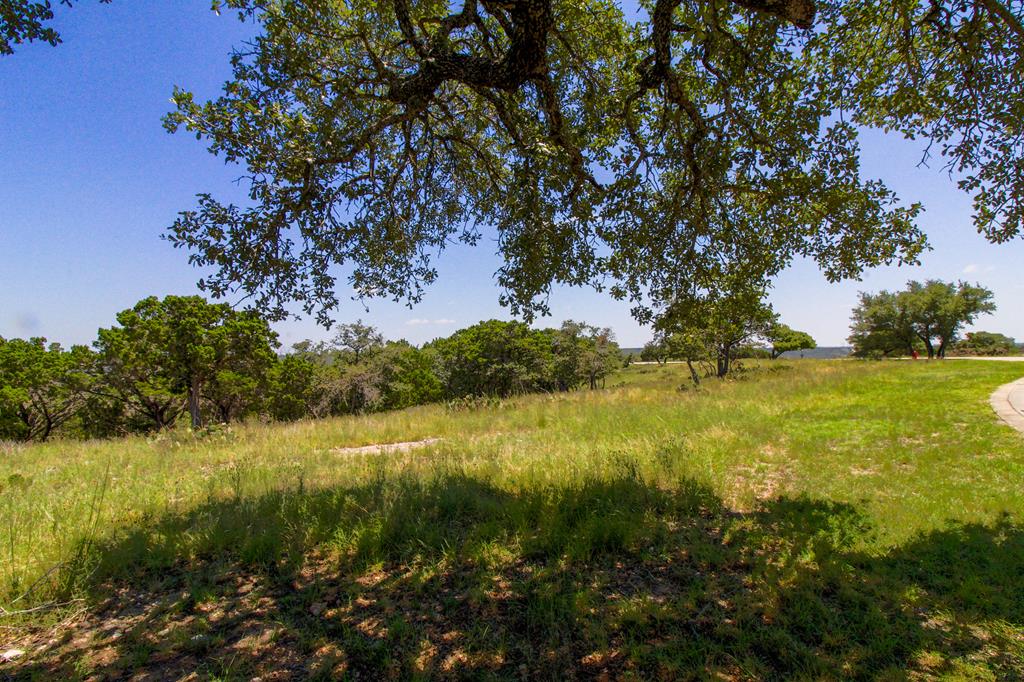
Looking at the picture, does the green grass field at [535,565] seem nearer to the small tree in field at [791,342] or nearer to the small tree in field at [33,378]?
the small tree in field at [33,378]

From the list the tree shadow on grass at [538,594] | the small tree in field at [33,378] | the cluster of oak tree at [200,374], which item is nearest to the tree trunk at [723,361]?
the cluster of oak tree at [200,374]

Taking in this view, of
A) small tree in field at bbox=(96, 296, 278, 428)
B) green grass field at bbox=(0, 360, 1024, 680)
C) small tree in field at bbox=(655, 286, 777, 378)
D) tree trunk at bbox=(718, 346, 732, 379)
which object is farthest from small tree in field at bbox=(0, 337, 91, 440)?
tree trunk at bbox=(718, 346, 732, 379)

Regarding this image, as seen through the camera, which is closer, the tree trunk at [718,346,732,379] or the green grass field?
the green grass field

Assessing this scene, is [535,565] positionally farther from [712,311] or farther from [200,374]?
[200,374]

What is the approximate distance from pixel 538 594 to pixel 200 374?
24.3 m

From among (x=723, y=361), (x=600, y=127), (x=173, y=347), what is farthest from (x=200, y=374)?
(x=723, y=361)

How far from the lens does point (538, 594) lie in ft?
12.0

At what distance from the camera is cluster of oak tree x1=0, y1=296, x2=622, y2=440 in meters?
20.2

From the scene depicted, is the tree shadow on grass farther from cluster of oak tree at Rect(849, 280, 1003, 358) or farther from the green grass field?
cluster of oak tree at Rect(849, 280, 1003, 358)

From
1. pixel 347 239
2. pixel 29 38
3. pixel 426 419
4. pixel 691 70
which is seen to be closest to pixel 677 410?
pixel 426 419

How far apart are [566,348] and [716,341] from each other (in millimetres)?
17770

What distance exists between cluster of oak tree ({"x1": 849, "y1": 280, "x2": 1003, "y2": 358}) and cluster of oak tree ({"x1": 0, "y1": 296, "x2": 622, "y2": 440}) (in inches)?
1054

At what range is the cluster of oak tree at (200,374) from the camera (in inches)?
795

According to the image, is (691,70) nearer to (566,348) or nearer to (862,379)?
(862,379)
